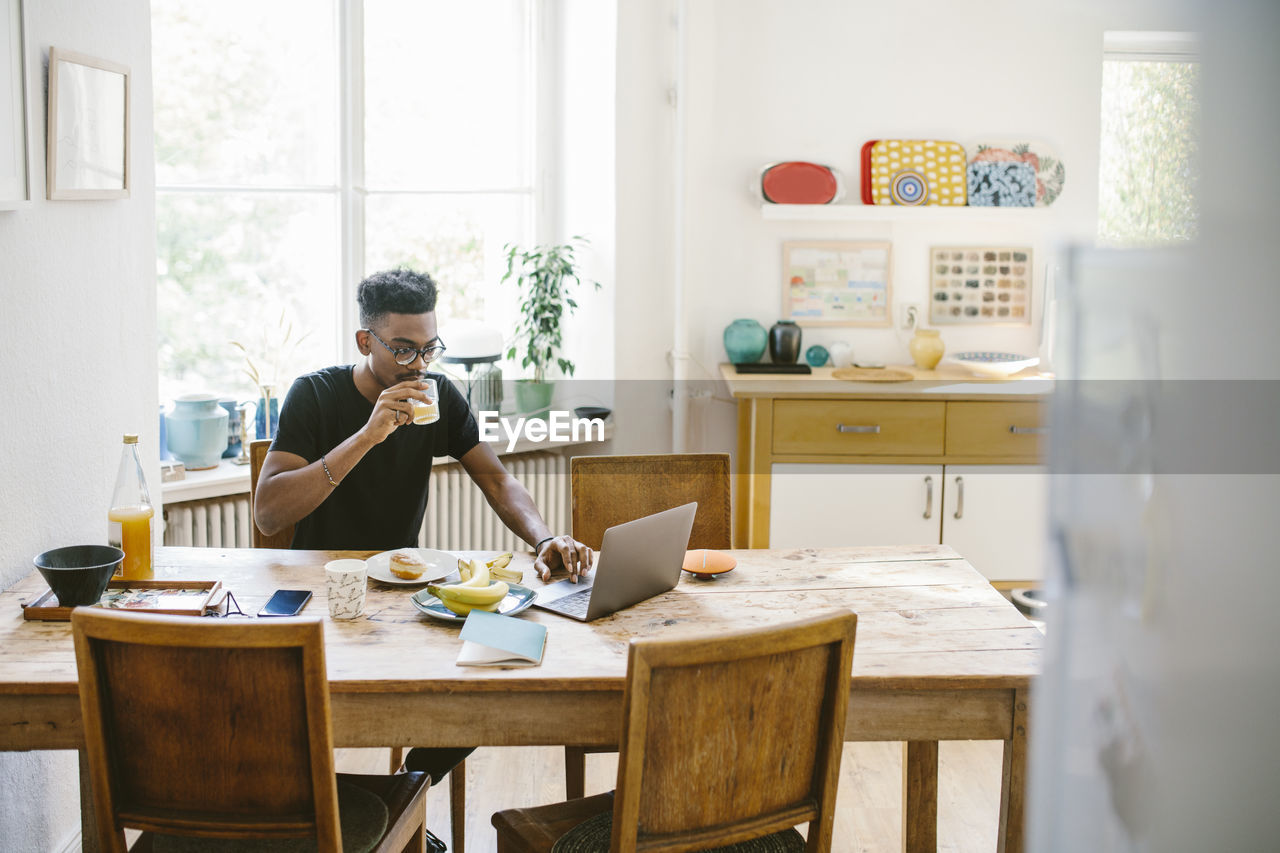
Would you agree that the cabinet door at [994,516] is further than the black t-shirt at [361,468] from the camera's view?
Yes

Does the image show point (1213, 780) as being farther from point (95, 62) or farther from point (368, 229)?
point (368, 229)

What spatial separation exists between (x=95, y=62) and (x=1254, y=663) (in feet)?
7.75

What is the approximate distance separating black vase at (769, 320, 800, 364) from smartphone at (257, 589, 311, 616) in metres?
2.33

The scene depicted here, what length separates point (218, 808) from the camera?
4.81 ft

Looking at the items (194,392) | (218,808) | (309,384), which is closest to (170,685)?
(218,808)

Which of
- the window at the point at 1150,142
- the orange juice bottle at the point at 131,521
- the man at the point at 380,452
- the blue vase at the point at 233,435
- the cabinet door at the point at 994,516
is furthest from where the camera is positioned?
the cabinet door at the point at 994,516

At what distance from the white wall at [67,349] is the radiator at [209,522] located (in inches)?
26.2

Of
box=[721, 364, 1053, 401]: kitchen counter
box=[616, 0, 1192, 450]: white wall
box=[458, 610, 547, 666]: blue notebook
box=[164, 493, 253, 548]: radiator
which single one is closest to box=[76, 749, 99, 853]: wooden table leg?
box=[458, 610, 547, 666]: blue notebook

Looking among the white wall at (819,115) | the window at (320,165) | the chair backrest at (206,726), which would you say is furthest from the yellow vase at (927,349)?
the chair backrest at (206,726)

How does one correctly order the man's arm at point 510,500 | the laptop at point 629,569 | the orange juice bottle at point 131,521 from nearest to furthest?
1. the laptop at point 629,569
2. the orange juice bottle at point 131,521
3. the man's arm at point 510,500

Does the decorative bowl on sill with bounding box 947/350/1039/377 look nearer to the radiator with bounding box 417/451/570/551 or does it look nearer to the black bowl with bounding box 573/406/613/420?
the black bowl with bounding box 573/406/613/420

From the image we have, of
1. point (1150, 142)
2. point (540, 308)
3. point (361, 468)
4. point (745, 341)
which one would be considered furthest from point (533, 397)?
point (1150, 142)

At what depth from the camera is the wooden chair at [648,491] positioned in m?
2.54

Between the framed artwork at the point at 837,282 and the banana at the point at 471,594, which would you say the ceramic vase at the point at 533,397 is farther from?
the banana at the point at 471,594
